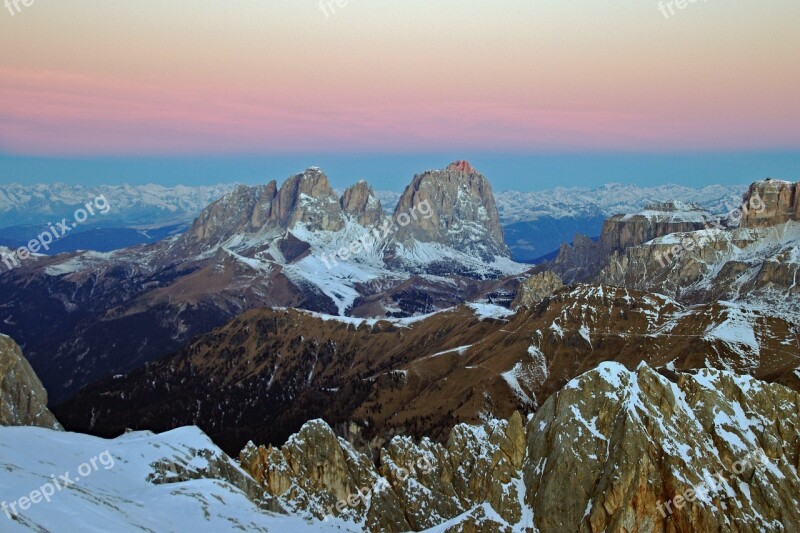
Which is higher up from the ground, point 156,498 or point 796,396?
point 796,396

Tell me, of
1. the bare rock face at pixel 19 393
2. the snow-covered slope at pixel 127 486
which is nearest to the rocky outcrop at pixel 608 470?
the snow-covered slope at pixel 127 486

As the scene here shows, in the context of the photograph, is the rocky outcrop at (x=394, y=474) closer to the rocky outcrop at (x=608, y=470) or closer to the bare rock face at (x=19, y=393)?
the rocky outcrop at (x=608, y=470)

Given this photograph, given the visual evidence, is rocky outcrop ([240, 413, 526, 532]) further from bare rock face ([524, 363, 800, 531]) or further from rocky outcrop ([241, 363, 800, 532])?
bare rock face ([524, 363, 800, 531])

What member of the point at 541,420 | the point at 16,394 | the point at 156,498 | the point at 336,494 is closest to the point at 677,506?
the point at 541,420

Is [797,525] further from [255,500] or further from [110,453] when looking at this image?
[110,453]

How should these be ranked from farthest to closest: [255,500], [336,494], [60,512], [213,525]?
[336,494] < [255,500] < [213,525] < [60,512]

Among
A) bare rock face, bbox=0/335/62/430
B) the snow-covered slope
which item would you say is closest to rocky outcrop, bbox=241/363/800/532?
the snow-covered slope
